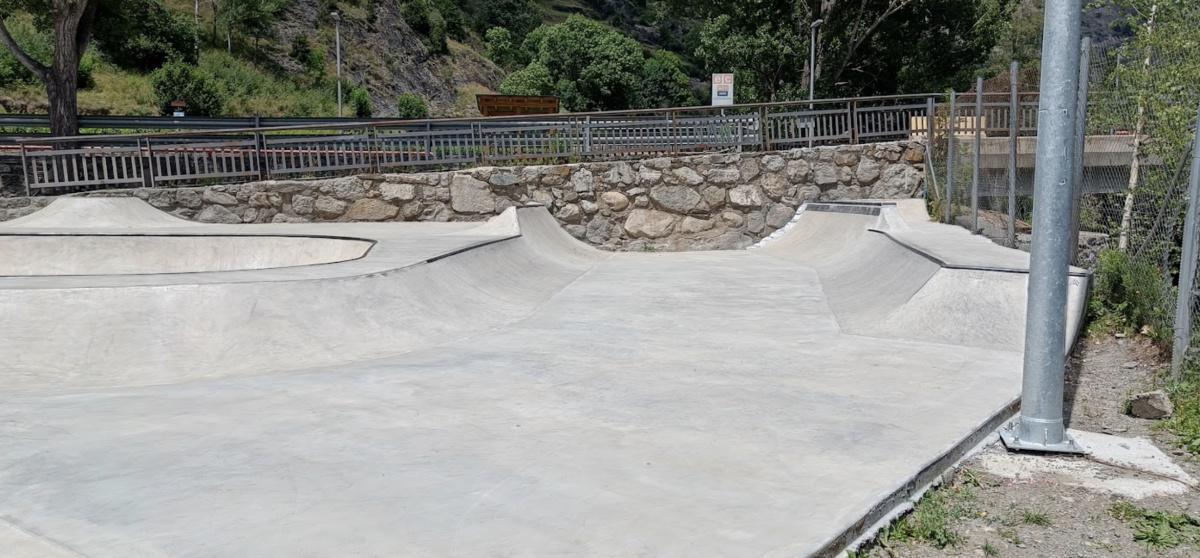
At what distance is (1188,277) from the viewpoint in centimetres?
503

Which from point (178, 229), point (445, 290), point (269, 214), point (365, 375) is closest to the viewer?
point (365, 375)

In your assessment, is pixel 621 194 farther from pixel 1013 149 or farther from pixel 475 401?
pixel 475 401

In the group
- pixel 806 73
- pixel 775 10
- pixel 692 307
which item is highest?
pixel 775 10

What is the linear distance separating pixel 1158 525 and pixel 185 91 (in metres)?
49.1

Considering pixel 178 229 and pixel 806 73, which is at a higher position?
pixel 806 73

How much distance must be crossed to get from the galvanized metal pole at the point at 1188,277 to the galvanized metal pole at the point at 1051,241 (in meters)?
1.45

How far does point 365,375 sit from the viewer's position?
5523mm

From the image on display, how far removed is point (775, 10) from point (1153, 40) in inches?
1014

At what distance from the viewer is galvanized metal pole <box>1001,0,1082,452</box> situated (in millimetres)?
3840

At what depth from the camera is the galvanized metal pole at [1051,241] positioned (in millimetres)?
3840

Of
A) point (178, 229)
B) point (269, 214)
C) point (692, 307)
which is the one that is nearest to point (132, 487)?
point (692, 307)

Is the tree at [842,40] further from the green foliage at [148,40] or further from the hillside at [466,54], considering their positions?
the green foliage at [148,40]

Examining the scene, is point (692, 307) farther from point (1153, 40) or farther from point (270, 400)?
point (1153, 40)

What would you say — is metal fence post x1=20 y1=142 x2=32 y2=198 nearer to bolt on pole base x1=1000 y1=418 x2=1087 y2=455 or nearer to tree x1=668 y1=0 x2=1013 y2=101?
bolt on pole base x1=1000 y1=418 x2=1087 y2=455
